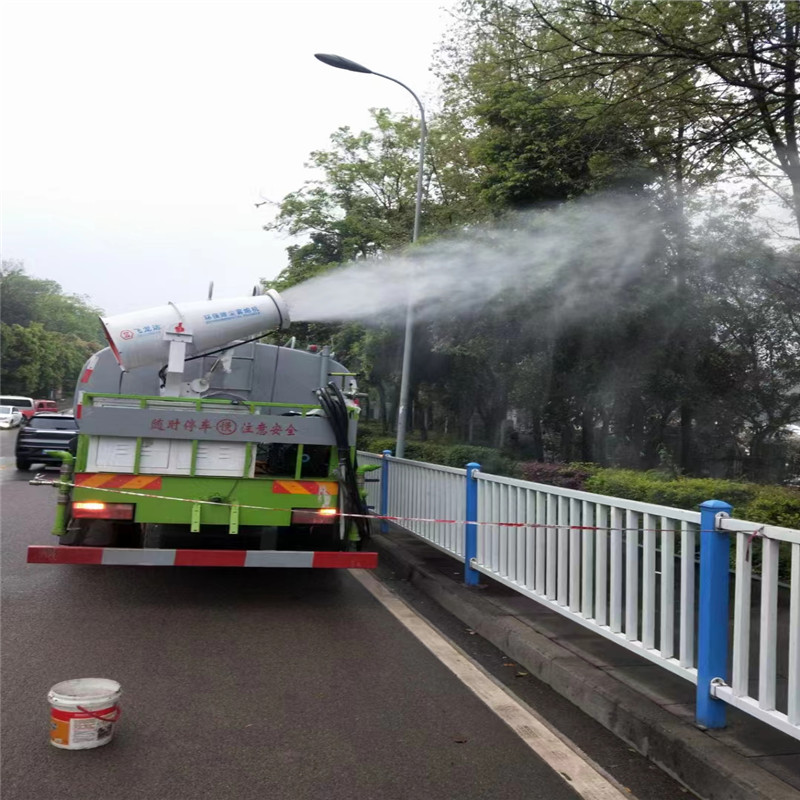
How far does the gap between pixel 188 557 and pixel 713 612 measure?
12.8 feet

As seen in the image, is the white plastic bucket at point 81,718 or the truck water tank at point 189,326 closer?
the white plastic bucket at point 81,718

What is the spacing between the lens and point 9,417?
4228cm

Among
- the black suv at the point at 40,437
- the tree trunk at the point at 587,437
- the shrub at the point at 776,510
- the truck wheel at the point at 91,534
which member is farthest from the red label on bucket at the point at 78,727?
the black suv at the point at 40,437

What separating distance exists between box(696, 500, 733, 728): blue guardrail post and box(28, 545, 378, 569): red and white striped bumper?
10.4 feet

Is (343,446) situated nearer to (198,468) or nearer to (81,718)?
(198,468)

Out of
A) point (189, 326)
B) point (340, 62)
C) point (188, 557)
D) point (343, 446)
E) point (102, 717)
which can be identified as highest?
point (340, 62)

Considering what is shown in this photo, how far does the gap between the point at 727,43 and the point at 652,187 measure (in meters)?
4.60

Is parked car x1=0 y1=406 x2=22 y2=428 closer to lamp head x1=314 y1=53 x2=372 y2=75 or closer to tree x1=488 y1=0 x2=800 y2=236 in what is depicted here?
lamp head x1=314 y1=53 x2=372 y2=75

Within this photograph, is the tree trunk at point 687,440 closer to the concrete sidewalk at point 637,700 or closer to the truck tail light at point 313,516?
the concrete sidewalk at point 637,700

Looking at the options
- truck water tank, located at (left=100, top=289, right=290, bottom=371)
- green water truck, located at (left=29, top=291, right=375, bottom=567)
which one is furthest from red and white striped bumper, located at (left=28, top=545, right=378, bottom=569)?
truck water tank, located at (left=100, top=289, right=290, bottom=371)

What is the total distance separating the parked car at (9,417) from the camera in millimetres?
41763

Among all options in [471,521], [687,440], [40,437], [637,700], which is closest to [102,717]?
[637,700]

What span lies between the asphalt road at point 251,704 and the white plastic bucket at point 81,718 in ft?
0.16

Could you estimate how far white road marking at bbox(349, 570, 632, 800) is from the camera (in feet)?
11.0
